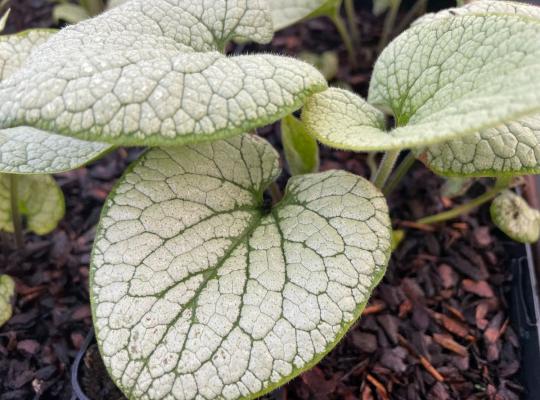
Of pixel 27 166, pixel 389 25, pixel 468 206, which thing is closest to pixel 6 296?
pixel 27 166

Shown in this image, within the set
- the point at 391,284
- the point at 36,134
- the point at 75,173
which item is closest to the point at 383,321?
the point at 391,284

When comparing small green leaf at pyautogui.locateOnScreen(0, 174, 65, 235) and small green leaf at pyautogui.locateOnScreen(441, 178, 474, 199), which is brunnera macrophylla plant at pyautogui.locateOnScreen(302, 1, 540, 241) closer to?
small green leaf at pyautogui.locateOnScreen(441, 178, 474, 199)

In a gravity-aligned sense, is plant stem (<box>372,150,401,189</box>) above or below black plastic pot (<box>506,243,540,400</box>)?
above

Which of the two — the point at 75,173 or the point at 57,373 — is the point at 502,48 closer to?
the point at 57,373

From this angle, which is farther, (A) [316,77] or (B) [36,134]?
(B) [36,134]

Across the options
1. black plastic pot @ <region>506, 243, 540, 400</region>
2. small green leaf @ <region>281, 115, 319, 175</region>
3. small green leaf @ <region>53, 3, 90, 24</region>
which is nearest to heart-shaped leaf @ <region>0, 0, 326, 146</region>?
small green leaf @ <region>281, 115, 319, 175</region>

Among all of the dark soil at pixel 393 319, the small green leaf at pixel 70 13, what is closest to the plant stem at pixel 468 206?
the dark soil at pixel 393 319
